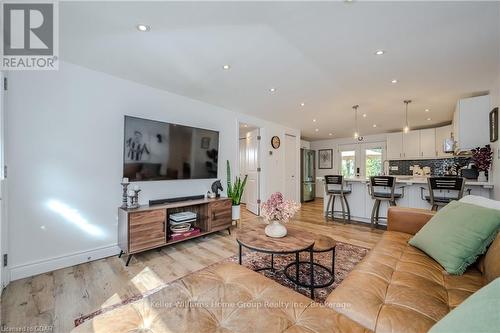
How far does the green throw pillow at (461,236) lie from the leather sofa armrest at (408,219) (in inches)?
17.5

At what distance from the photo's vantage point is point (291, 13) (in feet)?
5.29

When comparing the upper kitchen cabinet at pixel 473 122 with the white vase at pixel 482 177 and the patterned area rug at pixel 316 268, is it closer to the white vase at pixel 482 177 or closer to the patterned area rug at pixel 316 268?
the white vase at pixel 482 177

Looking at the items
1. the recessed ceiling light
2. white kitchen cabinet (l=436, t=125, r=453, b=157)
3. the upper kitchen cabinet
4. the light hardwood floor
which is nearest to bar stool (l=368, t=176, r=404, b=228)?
the light hardwood floor

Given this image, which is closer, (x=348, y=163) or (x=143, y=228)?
(x=143, y=228)

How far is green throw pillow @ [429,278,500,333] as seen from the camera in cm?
53

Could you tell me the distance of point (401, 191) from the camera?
12.2 ft

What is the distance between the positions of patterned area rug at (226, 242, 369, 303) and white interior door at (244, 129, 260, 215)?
2.30 meters

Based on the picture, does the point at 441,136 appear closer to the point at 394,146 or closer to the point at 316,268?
the point at 394,146

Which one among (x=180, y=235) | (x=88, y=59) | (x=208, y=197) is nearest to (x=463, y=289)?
(x=180, y=235)

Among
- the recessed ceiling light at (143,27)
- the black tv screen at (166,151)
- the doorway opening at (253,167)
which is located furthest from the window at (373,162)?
the recessed ceiling light at (143,27)

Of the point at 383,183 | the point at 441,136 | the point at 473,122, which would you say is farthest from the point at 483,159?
the point at 441,136

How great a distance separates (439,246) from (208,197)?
9.49ft

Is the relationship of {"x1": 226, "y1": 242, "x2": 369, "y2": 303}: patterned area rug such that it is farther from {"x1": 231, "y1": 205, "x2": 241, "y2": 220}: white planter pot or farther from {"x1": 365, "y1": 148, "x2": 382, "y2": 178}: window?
{"x1": 365, "y1": 148, "x2": 382, "y2": 178}: window

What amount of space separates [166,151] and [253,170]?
2.53 meters
